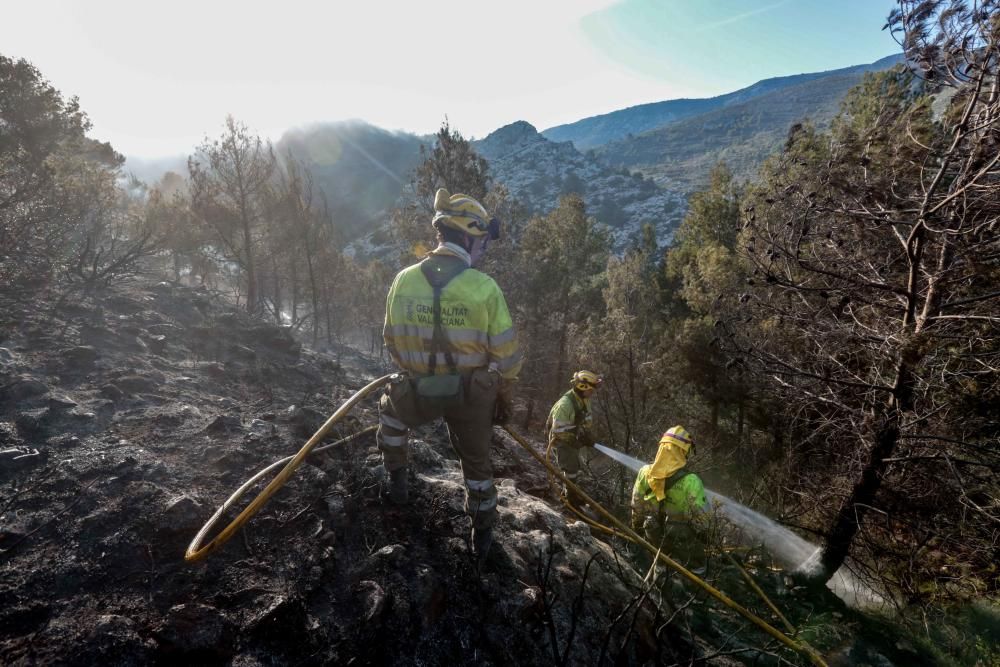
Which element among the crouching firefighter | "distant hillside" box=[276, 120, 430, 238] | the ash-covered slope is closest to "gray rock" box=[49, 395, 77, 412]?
the ash-covered slope

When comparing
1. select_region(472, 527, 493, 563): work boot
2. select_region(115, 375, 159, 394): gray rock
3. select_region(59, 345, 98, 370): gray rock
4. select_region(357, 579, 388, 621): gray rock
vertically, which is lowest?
select_region(472, 527, 493, 563): work boot

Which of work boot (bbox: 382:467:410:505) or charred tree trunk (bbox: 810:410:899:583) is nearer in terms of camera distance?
work boot (bbox: 382:467:410:505)

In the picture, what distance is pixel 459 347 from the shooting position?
9.97 feet

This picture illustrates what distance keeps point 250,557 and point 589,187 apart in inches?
6768

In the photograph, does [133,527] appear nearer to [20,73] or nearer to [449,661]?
[449,661]

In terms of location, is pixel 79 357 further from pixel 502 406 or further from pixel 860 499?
pixel 860 499

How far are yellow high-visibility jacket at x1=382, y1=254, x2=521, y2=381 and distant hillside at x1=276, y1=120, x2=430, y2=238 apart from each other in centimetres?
13988

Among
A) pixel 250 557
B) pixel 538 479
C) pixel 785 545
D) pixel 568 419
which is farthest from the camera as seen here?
pixel 785 545

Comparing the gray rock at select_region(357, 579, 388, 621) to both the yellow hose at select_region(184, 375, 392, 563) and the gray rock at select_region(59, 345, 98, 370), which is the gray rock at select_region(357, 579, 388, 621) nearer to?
the yellow hose at select_region(184, 375, 392, 563)

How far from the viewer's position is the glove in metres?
3.19

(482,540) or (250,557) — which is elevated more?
(250,557)

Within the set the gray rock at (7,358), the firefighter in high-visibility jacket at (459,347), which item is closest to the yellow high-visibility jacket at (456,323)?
the firefighter in high-visibility jacket at (459,347)

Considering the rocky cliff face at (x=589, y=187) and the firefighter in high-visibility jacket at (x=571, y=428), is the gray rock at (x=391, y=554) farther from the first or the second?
the rocky cliff face at (x=589, y=187)

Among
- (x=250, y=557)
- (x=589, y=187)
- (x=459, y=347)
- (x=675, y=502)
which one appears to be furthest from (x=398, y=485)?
(x=589, y=187)
